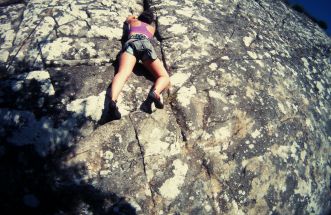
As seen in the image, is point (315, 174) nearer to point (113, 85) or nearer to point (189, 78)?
point (189, 78)

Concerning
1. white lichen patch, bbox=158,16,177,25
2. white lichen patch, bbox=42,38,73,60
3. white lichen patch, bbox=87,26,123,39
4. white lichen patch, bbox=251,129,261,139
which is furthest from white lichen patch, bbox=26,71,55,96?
white lichen patch, bbox=251,129,261,139

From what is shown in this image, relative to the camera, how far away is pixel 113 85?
3.52 meters

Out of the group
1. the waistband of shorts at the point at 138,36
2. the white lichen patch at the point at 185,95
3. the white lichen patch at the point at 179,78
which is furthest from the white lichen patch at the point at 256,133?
the waistband of shorts at the point at 138,36

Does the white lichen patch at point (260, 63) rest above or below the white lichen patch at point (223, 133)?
above

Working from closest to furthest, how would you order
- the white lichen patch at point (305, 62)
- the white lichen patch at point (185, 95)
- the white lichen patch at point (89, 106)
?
the white lichen patch at point (89, 106) → the white lichen patch at point (185, 95) → the white lichen patch at point (305, 62)

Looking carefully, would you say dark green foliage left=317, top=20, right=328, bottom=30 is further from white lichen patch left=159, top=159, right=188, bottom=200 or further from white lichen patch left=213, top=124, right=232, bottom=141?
white lichen patch left=159, top=159, right=188, bottom=200

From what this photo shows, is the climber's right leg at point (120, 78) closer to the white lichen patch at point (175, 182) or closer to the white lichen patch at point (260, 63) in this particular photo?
the white lichen patch at point (175, 182)

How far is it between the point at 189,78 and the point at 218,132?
0.83 metres

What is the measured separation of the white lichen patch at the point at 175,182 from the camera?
130 inches

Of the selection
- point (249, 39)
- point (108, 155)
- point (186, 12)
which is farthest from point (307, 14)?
point (108, 155)

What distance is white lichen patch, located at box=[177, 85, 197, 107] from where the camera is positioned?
377 cm

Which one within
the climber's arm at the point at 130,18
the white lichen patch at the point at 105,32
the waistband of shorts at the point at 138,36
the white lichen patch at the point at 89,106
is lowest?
the white lichen patch at the point at 89,106

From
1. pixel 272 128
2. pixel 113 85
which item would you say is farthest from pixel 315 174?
pixel 113 85

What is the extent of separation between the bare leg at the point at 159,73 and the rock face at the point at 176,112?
0.12 metres
